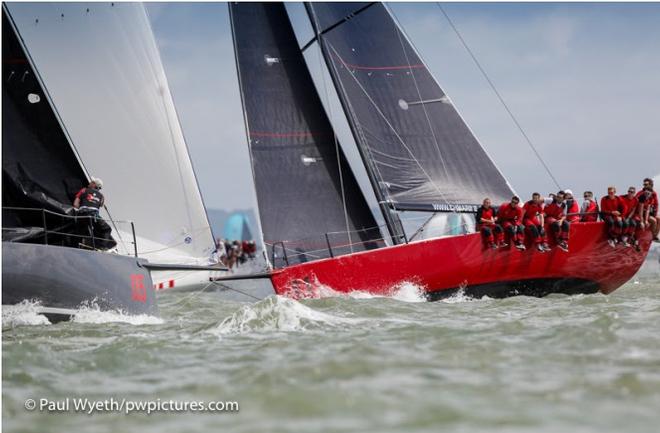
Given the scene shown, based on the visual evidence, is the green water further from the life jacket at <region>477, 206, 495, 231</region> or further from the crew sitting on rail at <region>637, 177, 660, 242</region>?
the crew sitting on rail at <region>637, 177, 660, 242</region>

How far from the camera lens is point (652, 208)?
14359 millimetres

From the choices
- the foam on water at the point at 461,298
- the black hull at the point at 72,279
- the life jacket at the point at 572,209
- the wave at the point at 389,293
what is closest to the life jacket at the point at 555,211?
the life jacket at the point at 572,209

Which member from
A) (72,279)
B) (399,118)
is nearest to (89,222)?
(72,279)

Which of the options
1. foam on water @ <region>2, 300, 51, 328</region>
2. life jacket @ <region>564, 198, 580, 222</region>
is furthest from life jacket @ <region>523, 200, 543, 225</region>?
foam on water @ <region>2, 300, 51, 328</region>

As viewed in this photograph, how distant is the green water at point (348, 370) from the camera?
4.61m

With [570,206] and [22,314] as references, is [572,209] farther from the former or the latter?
[22,314]

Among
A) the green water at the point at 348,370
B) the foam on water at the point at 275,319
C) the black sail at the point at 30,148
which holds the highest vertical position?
the black sail at the point at 30,148

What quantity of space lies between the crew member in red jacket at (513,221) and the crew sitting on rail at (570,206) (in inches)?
46.6

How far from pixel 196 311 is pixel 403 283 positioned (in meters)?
3.01

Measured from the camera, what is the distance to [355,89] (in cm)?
1538

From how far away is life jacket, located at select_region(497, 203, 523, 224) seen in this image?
1355 centimetres

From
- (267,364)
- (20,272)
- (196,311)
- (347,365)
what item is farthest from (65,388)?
(196,311)

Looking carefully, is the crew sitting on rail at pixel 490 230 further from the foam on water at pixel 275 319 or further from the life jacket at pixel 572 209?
the foam on water at pixel 275 319

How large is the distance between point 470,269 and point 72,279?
6.45 m
